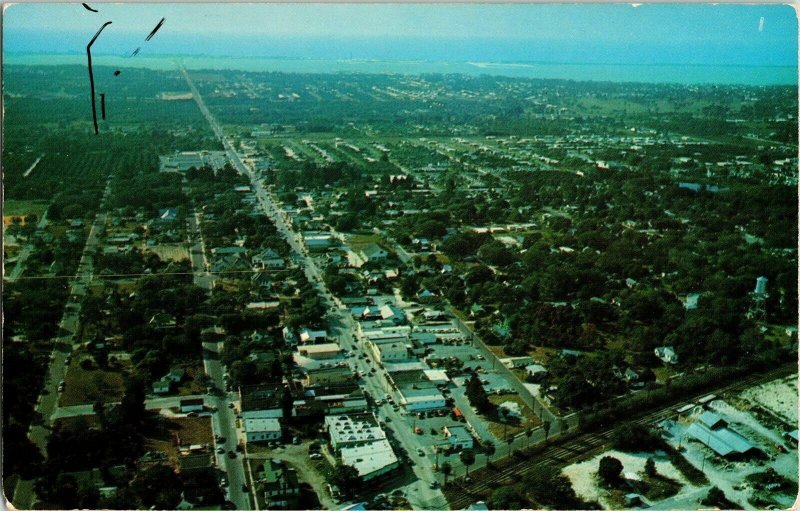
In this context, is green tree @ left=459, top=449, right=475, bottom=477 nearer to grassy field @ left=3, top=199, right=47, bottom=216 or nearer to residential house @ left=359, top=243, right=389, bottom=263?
residential house @ left=359, top=243, right=389, bottom=263

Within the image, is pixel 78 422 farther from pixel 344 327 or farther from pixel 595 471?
pixel 595 471

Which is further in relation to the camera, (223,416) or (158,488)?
(223,416)

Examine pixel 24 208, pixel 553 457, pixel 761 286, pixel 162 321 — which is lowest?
pixel 553 457

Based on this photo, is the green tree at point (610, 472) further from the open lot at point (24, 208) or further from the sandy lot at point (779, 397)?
the open lot at point (24, 208)

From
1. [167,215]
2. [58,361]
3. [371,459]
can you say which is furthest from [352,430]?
[167,215]

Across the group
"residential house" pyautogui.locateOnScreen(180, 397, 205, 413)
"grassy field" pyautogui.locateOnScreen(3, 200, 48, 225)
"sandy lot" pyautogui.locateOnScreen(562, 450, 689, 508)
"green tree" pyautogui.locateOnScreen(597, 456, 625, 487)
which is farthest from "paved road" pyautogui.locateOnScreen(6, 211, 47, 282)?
"green tree" pyautogui.locateOnScreen(597, 456, 625, 487)

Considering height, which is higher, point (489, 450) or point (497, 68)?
point (497, 68)
